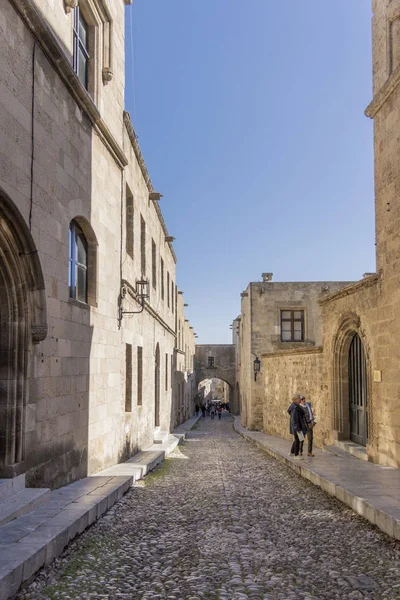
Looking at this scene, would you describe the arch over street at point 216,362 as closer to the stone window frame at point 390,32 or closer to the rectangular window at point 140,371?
the rectangular window at point 140,371

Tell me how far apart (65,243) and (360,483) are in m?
4.95

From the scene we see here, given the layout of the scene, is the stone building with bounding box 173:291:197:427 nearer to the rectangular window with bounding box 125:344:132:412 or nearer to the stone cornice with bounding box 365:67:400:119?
the rectangular window with bounding box 125:344:132:412

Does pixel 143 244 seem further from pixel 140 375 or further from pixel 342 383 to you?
pixel 342 383

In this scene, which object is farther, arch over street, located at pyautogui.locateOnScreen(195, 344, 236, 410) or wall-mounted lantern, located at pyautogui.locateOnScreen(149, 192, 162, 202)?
arch over street, located at pyautogui.locateOnScreen(195, 344, 236, 410)

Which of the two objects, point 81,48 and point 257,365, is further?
A: point 257,365

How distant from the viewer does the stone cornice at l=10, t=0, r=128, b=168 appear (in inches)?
228

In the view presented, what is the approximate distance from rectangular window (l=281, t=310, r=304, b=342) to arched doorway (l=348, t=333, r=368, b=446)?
1288cm

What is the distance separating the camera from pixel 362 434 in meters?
10.8

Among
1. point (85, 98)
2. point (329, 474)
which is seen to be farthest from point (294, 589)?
point (85, 98)

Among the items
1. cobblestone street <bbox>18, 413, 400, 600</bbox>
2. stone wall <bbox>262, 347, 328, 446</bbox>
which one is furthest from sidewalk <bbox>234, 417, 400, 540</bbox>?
stone wall <bbox>262, 347, 328, 446</bbox>

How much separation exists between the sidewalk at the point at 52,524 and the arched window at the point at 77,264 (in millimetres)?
2529

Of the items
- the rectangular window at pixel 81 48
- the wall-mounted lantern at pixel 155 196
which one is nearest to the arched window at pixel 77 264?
the rectangular window at pixel 81 48

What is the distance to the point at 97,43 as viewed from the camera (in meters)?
8.95

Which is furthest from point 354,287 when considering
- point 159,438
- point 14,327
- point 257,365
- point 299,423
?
point 257,365
